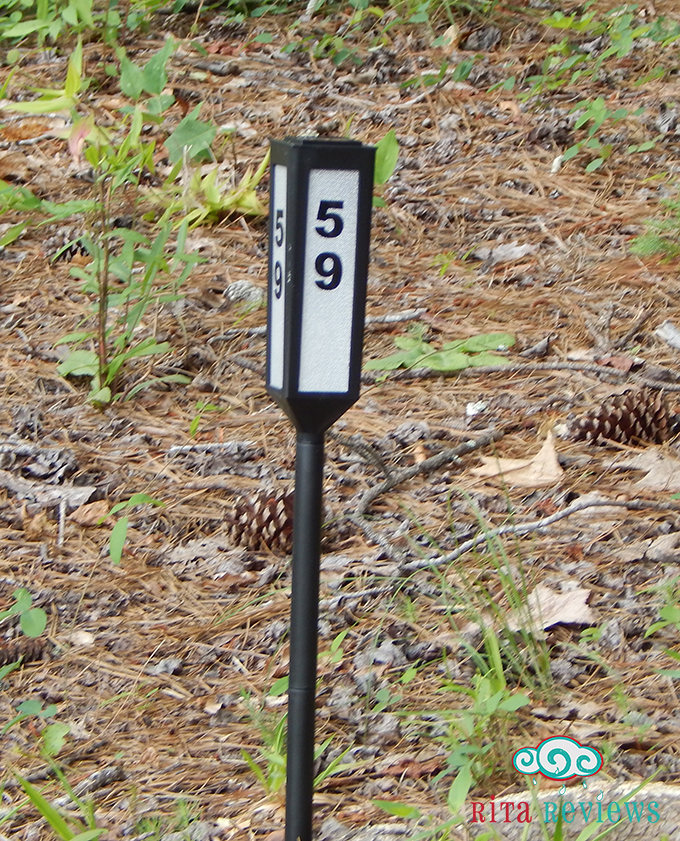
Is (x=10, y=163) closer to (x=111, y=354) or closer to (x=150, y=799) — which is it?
(x=111, y=354)

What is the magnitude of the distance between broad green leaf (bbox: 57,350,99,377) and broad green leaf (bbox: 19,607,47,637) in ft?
2.78

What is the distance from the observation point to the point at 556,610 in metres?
1.52

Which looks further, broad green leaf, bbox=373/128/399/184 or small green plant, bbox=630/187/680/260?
small green plant, bbox=630/187/680/260

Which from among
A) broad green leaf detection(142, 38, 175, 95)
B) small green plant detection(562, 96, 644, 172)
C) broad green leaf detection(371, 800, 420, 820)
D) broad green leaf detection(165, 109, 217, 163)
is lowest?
broad green leaf detection(371, 800, 420, 820)

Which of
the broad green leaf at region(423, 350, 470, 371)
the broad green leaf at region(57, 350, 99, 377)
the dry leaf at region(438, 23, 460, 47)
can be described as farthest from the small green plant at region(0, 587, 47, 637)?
the dry leaf at region(438, 23, 460, 47)

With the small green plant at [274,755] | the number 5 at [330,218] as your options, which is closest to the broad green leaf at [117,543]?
the small green plant at [274,755]

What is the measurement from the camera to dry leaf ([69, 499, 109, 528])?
1.87 metres

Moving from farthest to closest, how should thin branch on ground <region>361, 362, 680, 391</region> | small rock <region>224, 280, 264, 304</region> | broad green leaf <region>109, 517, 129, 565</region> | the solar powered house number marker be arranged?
small rock <region>224, 280, 264, 304</region> → thin branch on ground <region>361, 362, 680, 391</region> → broad green leaf <region>109, 517, 129, 565</region> → the solar powered house number marker

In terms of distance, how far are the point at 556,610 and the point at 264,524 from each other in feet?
1.90

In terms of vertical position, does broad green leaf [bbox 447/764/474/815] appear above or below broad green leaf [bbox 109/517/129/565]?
below

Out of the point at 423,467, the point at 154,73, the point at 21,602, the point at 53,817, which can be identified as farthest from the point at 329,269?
the point at 154,73

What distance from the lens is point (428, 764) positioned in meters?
1.29

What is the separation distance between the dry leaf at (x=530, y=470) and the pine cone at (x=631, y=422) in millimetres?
95

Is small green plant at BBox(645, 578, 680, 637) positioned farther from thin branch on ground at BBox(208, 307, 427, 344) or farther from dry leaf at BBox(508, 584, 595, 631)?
thin branch on ground at BBox(208, 307, 427, 344)
